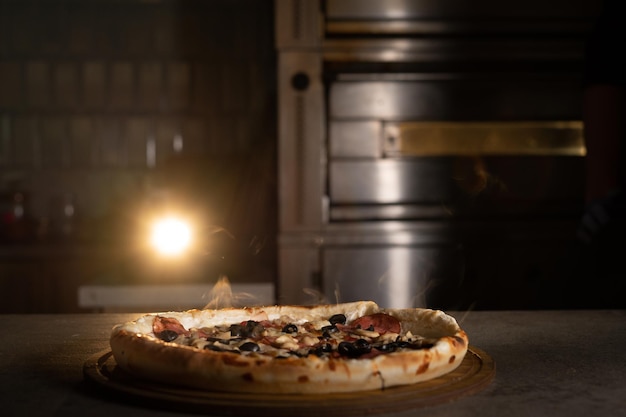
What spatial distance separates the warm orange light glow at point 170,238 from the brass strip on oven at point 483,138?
0.93 m

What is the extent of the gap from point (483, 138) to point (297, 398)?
2.34 meters

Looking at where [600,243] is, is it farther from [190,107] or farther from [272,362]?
[272,362]

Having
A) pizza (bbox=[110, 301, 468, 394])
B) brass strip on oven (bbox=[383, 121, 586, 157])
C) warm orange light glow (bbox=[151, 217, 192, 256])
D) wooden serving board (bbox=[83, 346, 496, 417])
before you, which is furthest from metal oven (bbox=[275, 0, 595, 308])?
wooden serving board (bbox=[83, 346, 496, 417])

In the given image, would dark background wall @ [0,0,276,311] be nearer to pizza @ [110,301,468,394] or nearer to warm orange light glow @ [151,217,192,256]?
warm orange light glow @ [151,217,192,256]

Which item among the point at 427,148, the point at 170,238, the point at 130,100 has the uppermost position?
the point at 130,100

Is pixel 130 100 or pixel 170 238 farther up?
pixel 130 100

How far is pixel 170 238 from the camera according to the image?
3373mm

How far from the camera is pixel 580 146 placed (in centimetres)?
324

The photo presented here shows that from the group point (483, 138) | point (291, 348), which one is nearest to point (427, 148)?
point (483, 138)

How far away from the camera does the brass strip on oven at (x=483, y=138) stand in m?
3.15

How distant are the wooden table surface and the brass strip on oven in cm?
142

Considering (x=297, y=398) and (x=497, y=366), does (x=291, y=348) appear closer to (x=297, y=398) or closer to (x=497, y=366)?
(x=297, y=398)

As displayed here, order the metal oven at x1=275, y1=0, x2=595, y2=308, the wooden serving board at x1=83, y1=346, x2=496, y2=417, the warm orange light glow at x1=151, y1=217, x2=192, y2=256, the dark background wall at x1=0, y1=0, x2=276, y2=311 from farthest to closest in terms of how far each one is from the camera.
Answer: the dark background wall at x1=0, y1=0, x2=276, y2=311, the warm orange light glow at x1=151, y1=217, x2=192, y2=256, the metal oven at x1=275, y1=0, x2=595, y2=308, the wooden serving board at x1=83, y1=346, x2=496, y2=417

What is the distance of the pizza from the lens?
1029 millimetres
